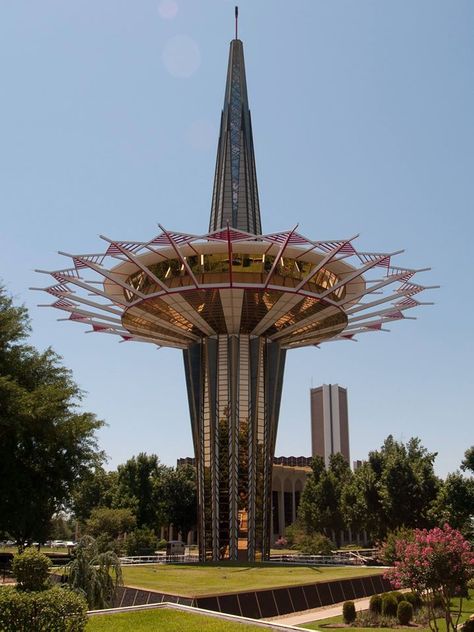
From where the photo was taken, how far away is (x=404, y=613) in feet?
74.6

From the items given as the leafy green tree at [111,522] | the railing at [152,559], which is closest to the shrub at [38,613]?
the railing at [152,559]

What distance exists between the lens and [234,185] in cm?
5416

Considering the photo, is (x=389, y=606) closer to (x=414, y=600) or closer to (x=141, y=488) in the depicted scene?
(x=414, y=600)

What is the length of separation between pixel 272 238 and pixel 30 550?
23.4 meters

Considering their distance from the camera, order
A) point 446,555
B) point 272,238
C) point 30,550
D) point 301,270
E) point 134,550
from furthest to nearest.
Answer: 1. point 134,550
2. point 301,270
3. point 272,238
4. point 446,555
5. point 30,550

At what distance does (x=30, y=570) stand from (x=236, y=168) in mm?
45646

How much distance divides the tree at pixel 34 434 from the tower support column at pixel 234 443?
606 inches

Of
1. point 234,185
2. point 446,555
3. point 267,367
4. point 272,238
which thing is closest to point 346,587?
point 446,555

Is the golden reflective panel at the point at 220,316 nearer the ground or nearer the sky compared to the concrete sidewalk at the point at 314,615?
nearer the sky

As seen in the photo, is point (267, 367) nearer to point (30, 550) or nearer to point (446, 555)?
point (446, 555)

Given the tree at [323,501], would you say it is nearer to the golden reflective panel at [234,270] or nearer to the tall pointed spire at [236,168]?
the tall pointed spire at [236,168]

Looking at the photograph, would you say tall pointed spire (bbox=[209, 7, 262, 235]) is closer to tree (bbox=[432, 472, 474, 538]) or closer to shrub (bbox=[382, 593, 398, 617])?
tree (bbox=[432, 472, 474, 538])

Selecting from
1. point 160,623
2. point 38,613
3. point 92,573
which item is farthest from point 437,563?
point 38,613

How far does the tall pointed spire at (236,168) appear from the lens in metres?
53.2
